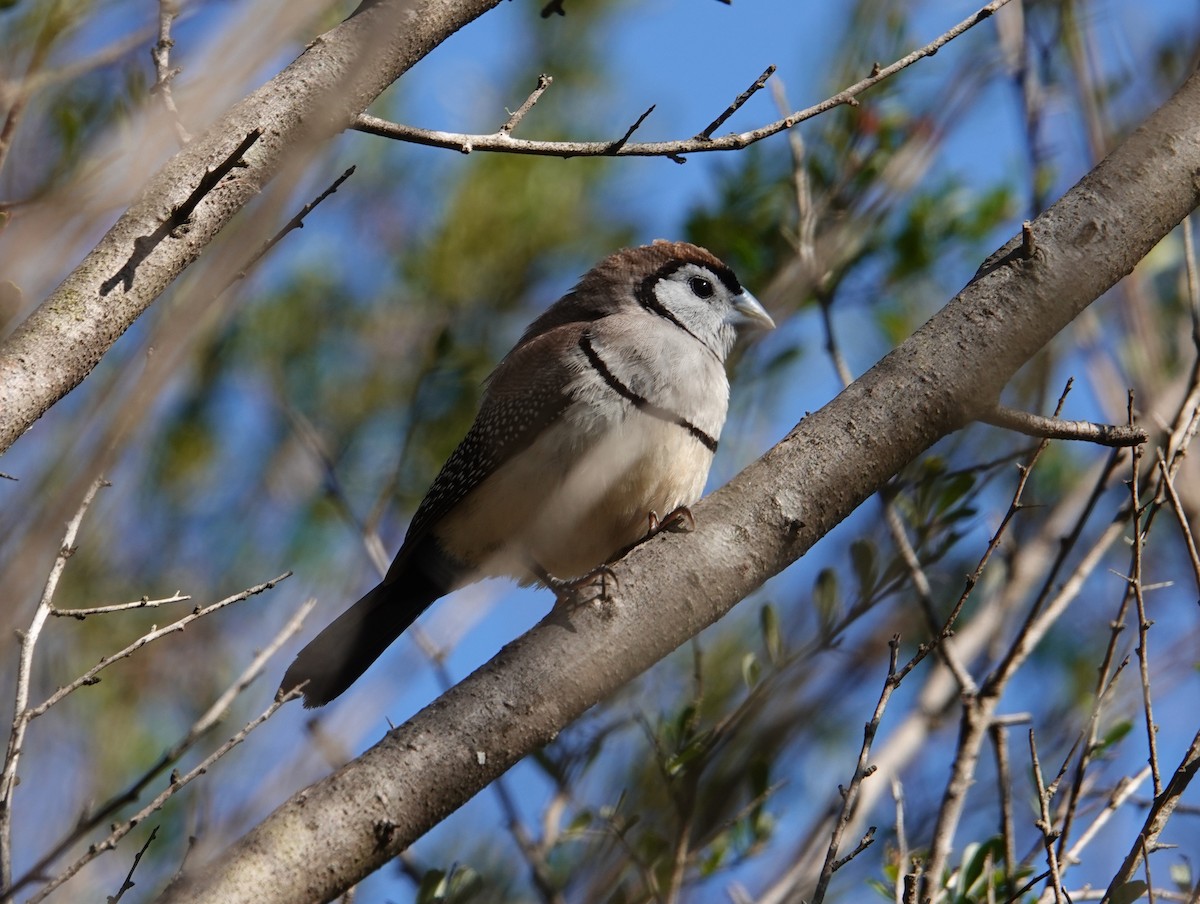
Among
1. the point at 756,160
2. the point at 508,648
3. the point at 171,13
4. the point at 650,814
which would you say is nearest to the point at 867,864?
the point at 650,814

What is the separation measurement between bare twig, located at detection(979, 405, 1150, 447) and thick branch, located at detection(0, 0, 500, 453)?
4.28ft

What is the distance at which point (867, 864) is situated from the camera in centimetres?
425

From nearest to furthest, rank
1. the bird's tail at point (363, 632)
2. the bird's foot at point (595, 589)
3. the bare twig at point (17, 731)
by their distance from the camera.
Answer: the bare twig at point (17, 731), the bird's foot at point (595, 589), the bird's tail at point (363, 632)

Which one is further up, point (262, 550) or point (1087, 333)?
point (262, 550)

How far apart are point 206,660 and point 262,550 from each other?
503mm

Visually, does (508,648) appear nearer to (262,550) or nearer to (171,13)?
(171,13)

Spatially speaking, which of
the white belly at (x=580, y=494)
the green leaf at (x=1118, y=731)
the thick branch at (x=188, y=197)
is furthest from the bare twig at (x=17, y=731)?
the green leaf at (x=1118, y=731)

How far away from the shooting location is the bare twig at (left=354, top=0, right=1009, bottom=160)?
8.37 ft

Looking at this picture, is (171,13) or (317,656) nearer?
(171,13)

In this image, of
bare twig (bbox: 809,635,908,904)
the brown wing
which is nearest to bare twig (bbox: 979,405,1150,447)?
bare twig (bbox: 809,635,908,904)

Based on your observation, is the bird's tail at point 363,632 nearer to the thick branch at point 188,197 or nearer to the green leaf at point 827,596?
the green leaf at point 827,596

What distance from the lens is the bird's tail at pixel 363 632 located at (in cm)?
407

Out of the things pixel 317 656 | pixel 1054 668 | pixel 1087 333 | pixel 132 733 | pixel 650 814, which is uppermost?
pixel 132 733

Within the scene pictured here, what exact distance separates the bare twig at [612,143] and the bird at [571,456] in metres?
1.25
